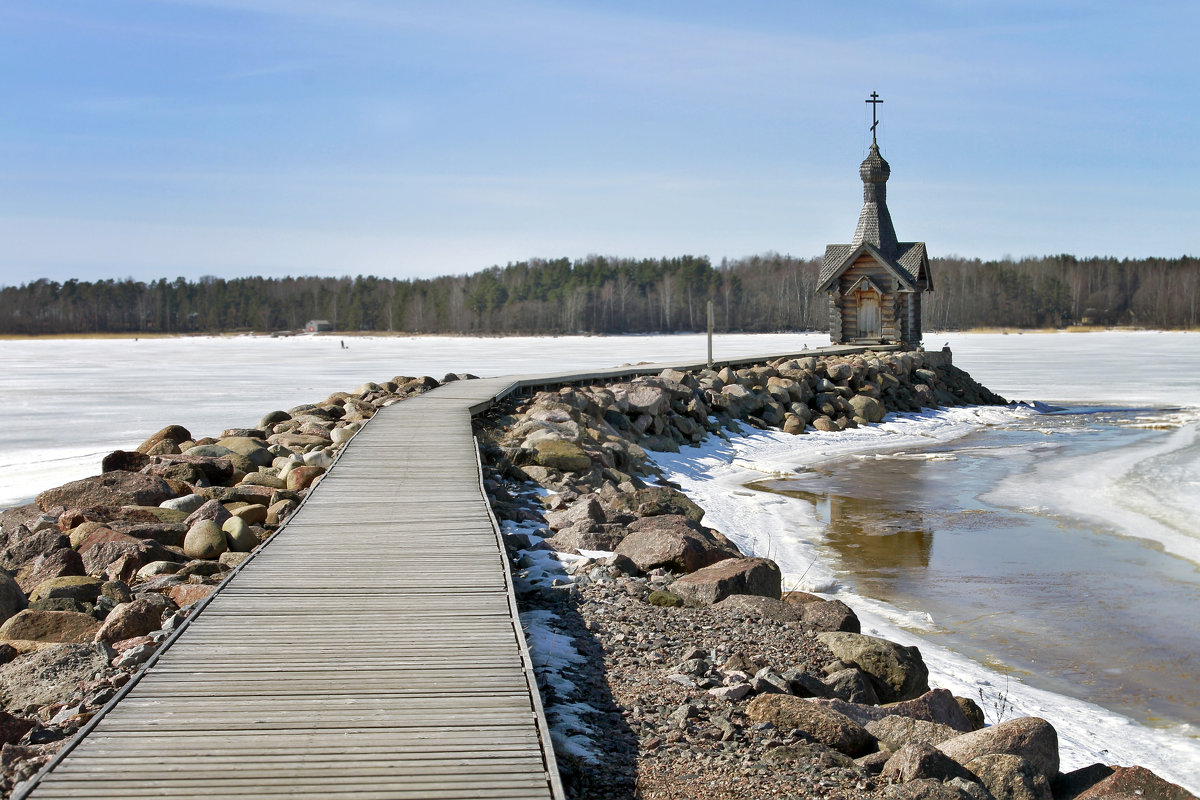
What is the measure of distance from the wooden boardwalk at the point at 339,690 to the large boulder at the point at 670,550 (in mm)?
1058

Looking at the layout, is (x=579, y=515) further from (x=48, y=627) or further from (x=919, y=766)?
(x=919, y=766)

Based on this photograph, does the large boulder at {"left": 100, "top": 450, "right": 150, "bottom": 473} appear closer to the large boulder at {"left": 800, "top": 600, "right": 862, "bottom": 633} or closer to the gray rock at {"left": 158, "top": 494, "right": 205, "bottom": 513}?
the gray rock at {"left": 158, "top": 494, "right": 205, "bottom": 513}

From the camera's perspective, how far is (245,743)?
3756 mm

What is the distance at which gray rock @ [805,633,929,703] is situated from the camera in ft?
18.5

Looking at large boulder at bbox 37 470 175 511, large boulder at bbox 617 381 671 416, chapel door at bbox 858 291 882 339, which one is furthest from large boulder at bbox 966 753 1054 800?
chapel door at bbox 858 291 882 339

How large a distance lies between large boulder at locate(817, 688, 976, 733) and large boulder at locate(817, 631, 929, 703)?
386 mm

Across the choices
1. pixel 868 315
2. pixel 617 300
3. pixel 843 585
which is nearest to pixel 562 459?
pixel 843 585

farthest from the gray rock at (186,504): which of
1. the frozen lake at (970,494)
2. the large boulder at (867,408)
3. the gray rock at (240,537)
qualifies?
the large boulder at (867,408)

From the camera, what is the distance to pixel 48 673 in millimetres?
5000

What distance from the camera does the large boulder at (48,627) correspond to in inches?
227

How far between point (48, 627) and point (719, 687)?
3751 mm

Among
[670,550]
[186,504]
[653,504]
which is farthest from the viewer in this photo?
[653,504]

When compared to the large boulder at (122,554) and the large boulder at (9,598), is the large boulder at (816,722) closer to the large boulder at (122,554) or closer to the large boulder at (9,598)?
the large boulder at (9,598)

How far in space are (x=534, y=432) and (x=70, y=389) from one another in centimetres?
1838
